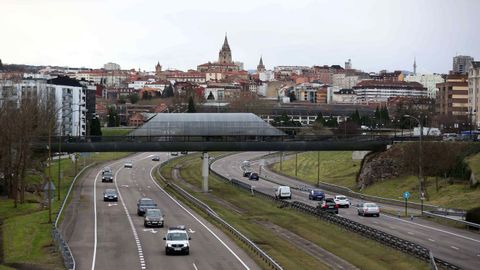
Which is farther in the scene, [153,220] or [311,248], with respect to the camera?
[153,220]

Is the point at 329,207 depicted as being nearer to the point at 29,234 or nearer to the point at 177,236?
the point at 29,234

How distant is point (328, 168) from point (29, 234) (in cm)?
8698

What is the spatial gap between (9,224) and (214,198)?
29.6 metres

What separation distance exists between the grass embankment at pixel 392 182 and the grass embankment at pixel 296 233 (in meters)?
14.8

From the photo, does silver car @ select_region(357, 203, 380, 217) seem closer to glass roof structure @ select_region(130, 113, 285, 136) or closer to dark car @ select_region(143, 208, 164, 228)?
dark car @ select_region(143, 208, 164, 228)

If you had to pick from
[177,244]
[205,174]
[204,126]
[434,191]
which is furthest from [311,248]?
[204,126]

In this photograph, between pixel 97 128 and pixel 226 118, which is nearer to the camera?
pixel 226 118

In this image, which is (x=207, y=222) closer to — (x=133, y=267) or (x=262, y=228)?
(x=262, y=228)

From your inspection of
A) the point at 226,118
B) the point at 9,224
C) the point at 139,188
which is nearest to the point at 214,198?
the point at 139,188

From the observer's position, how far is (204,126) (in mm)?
113125

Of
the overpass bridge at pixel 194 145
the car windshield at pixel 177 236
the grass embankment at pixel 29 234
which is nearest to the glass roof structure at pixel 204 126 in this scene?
the overpass bridge at pixel 194 145

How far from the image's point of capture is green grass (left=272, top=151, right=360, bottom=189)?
124425 millimetres

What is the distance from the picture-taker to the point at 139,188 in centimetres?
10631

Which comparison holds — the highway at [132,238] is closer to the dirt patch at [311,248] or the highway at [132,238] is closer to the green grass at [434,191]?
the dirt patch at [311,248]
